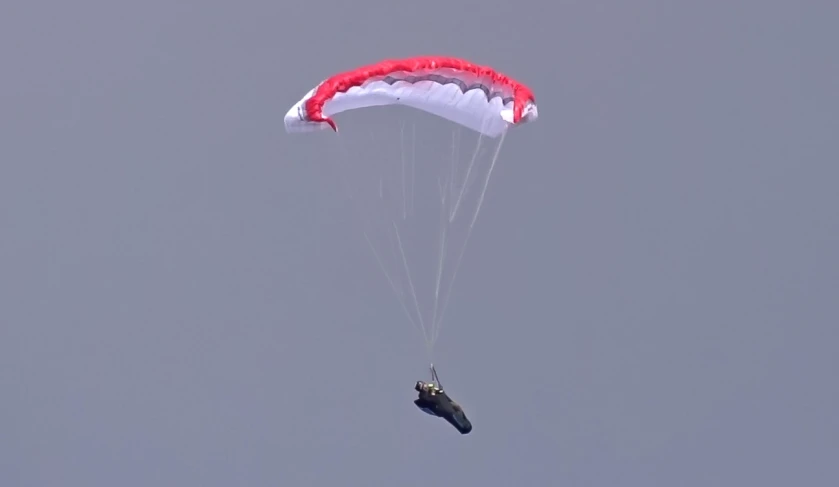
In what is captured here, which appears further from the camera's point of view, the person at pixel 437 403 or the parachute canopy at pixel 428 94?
the person at pixel 437 403

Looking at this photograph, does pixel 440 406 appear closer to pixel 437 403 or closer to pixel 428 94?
pixel 437 403

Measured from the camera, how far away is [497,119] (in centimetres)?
2659

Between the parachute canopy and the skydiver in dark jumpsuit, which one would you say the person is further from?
the parachute canopy

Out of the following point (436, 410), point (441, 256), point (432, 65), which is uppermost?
point (432, 65)

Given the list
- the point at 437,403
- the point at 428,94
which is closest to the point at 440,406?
the point at 437,403

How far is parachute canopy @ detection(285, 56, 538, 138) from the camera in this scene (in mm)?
24734

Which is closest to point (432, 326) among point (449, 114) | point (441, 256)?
point (441, 256)

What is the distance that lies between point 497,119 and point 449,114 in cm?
78

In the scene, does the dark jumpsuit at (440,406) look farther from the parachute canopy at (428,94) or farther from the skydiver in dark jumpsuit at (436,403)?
the parachute canopy at (428,94)

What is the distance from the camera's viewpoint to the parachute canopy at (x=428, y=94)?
2473cm

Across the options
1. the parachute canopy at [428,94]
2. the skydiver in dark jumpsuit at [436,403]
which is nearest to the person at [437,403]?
the skydiver in dark jumpsuit at [436,403]

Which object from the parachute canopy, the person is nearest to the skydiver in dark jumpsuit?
the person

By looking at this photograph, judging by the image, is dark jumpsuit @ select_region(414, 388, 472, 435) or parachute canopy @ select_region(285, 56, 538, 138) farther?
dark jumpsuit @ select_region(414, 388, 472, 435)

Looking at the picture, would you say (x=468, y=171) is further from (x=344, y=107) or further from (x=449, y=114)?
(x=344, y=107)
